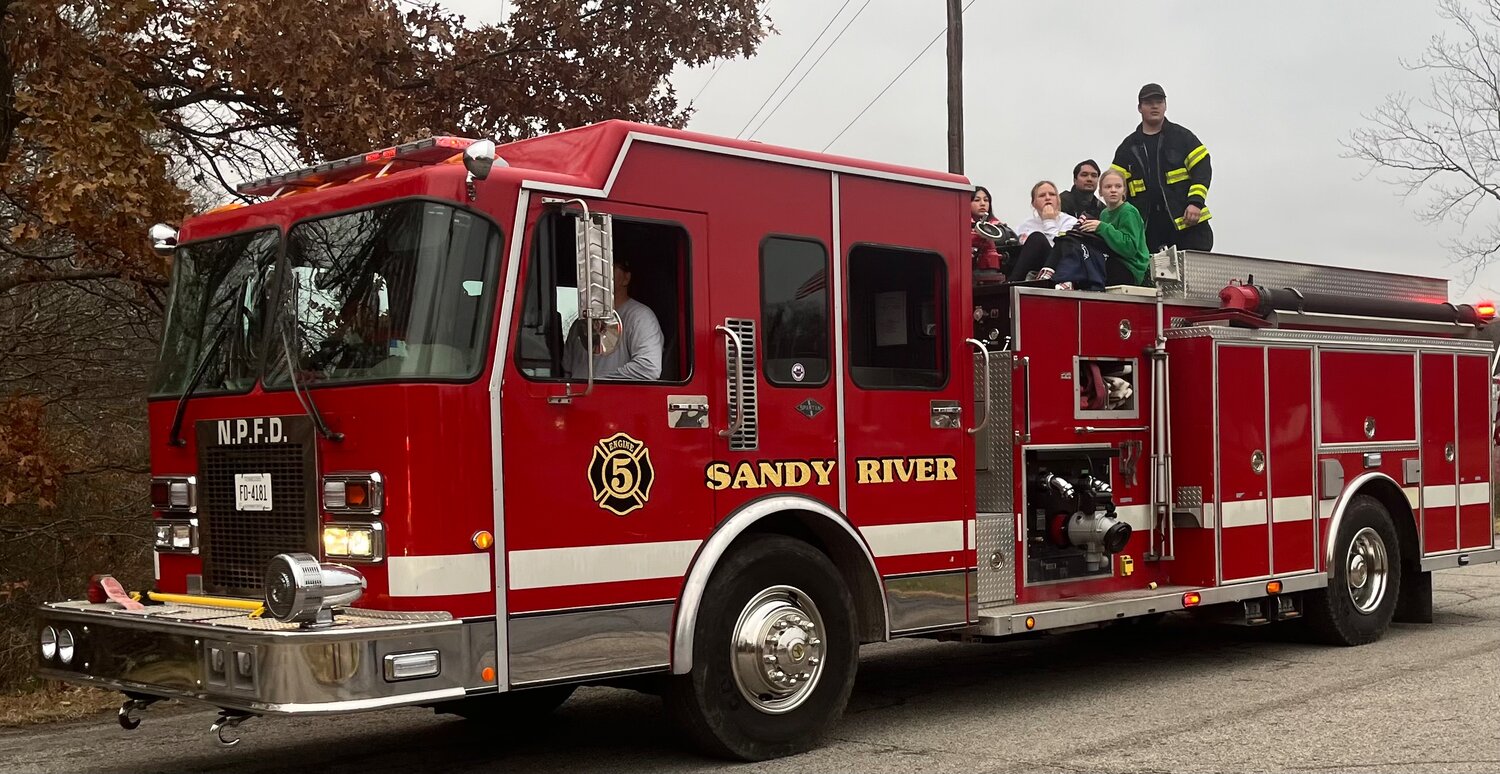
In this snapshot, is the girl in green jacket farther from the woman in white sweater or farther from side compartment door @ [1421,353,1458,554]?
side compartment door @ [1421,353,1458,554]

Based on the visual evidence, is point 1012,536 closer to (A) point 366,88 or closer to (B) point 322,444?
(B) point 322,444

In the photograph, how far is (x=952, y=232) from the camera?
7.80 m

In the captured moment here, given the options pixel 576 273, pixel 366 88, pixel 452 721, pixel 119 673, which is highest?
pixel 366 88

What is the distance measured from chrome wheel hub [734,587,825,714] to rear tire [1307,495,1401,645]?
4511 millimetres

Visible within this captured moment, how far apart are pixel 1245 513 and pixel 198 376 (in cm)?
592

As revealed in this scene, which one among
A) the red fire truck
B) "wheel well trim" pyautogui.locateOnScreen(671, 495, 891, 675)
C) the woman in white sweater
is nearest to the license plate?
the red fire truck

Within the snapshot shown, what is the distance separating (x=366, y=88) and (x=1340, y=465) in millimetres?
6728

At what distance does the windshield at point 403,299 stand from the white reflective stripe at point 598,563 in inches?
30.3

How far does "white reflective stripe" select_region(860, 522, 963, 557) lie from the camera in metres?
7.24

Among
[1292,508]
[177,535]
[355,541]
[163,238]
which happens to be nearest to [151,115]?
[163,238]

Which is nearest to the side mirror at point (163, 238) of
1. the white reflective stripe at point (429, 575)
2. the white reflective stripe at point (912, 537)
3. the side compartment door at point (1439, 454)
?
the white reflective stripe at point (429, 575)

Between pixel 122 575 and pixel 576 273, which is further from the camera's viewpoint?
pixel 122 575

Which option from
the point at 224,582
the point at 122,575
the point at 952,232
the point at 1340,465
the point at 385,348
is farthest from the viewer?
the point at 122,575

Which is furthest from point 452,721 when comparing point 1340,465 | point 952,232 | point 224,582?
point 1340,465
